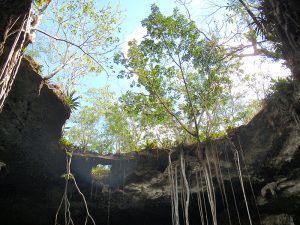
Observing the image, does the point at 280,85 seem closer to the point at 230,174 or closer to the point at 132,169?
the point at 230,174

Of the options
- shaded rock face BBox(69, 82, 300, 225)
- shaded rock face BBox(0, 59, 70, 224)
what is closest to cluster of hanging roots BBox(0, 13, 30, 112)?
shaded rock face BBox(0, 59, 70, 224)

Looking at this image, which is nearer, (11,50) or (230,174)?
(11,50)

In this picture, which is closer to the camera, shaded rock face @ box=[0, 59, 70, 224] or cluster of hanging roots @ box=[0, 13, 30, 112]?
cluster of hanging roots @ box=[0, 13, 30, 112]

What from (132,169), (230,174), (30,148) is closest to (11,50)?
(30,148)

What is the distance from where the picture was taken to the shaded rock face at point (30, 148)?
6.00 meters

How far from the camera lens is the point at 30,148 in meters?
6.65

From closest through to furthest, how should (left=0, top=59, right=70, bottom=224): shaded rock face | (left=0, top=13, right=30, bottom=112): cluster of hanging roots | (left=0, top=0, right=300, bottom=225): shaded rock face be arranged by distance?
1. (left=0, top=13, right=30, bottom=112): cluster of hanging roots
2. (left=0, top=59, right=70, bottom=224): shaded rock face
3. (left=0, top=0, right=300, bottom=225): shaded rock face

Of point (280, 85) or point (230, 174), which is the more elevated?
point (280, 85)

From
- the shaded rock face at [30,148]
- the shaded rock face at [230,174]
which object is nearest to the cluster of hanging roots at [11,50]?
the shaded rock face at [30,148]

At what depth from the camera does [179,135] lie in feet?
27.7

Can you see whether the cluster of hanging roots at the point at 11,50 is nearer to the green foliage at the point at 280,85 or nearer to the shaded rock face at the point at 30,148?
the shaded rock face at the point at 30,148

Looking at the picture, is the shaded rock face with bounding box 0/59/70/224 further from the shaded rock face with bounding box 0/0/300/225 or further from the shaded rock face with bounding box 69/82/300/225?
the shaded rock face with bounding box 69/82/300/225

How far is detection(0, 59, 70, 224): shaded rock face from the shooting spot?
236 inches

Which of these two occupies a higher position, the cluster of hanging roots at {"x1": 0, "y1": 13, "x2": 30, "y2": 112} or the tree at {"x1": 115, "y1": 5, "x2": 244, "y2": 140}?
the tree at {"x1": 115, "y1": 5, "x2": 244, "y2": 140}
